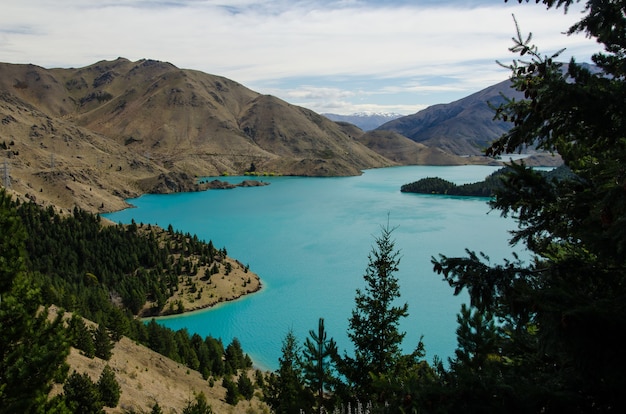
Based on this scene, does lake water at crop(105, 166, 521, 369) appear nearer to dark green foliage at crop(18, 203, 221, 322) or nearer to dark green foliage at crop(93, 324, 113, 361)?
dark green foliage at crop(18, 203, 221, 322)

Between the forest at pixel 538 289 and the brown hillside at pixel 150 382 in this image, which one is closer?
the forest at pixel 538 289

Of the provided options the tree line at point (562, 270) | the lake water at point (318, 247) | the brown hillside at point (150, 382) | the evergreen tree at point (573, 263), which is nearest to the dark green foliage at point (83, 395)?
the brown hillside at point (150, 382)

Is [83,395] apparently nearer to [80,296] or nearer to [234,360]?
[234,360]

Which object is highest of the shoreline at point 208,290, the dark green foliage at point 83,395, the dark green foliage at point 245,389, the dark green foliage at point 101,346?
the dark green foliage at point 83,395

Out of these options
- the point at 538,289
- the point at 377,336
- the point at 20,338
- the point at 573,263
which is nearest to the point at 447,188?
the point at 377,336

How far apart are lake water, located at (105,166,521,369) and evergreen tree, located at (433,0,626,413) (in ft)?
134

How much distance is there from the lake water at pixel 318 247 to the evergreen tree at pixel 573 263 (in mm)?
40826

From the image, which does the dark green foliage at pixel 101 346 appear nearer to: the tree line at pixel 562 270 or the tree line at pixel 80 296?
the tree line at pixel 80 296

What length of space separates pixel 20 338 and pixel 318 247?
8360 cm

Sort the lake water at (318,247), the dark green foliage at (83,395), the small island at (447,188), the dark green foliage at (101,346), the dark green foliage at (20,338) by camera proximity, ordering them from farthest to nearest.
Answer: the small island at (447,188), the lake water at (318,247), the dark green foliage at (101,346), the dark green foliage at (83,395), the dark green foliage at (20,338)

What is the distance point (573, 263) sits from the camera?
23.6 feet

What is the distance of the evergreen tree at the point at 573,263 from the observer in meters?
5.40

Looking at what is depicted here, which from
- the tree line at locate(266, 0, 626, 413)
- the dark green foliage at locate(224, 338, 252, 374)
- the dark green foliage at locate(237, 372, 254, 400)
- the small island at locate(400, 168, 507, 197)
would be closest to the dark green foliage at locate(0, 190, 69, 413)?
the tree line at locate(266, 0, 626, 413)

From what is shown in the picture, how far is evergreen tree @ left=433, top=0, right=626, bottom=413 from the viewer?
17.7 feet
